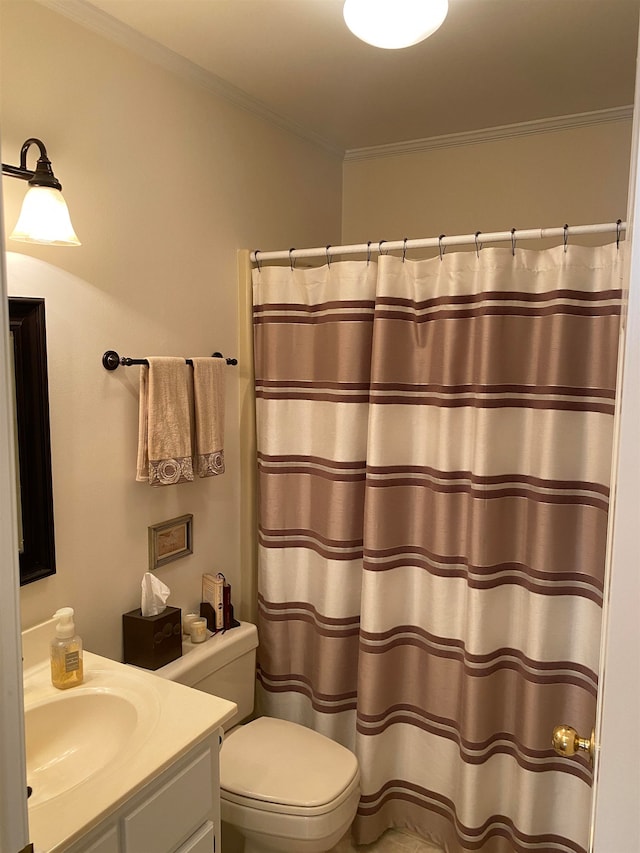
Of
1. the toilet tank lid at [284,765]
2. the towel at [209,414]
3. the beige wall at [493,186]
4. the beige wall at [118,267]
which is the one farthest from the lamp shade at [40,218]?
the beige wall at [493,186]

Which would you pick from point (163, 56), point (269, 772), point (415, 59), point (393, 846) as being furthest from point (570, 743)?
point (163, 56)

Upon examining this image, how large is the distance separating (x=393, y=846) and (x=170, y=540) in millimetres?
1304

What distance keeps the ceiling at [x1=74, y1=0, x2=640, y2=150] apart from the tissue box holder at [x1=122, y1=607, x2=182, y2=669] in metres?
1.70

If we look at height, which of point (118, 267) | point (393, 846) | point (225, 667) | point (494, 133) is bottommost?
point (393, 846)

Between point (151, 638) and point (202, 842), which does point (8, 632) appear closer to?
point (202, 842)

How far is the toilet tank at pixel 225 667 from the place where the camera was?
1.98 m

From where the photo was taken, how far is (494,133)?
257 centimetres

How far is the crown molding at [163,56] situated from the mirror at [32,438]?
Result: 764 millimetres

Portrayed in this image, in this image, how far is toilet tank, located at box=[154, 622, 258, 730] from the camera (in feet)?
6.51

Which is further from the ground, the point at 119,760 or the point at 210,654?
the point at 119,760

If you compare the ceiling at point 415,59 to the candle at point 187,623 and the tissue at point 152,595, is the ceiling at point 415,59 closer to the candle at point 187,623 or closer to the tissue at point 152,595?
the tissue at point 152,595

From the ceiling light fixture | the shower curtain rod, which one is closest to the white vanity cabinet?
the shower curtain rod

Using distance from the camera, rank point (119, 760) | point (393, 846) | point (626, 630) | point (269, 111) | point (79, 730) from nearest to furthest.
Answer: point (626, 630) < point (119, 760) < point (79, 730) < point (393, 846) < point (269, 111)

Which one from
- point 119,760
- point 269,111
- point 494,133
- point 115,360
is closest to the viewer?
point 119,760
